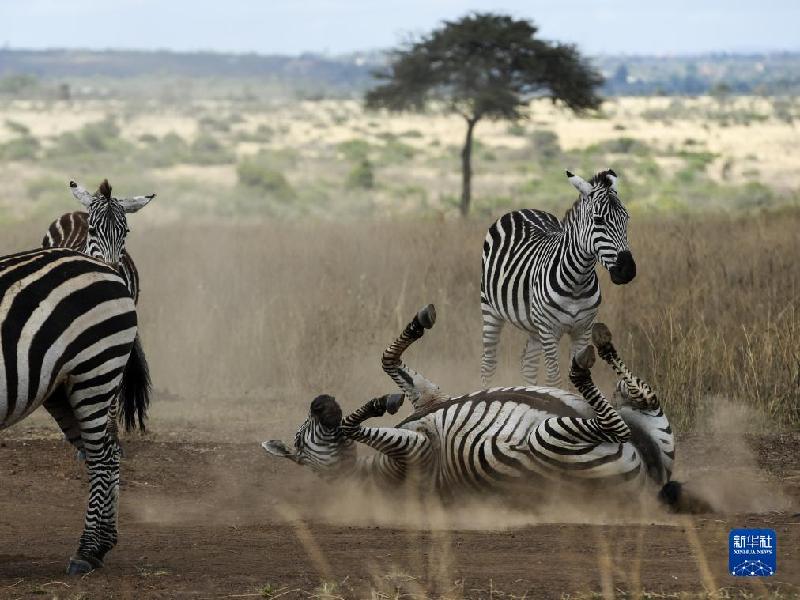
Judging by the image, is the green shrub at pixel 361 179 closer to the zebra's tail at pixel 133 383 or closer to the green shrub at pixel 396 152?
the green shrub at pixel 396 152

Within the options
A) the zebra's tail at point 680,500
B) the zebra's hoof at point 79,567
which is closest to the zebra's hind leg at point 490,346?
the zebra's tail at point 680,500

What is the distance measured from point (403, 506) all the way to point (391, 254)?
23.2ft

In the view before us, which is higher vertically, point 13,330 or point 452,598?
point 13,330

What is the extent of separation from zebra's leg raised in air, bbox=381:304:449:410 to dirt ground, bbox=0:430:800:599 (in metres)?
0.77

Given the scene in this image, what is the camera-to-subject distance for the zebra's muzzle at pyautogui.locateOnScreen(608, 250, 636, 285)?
7863mm

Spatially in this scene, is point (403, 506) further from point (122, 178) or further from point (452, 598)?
point (122, 178)

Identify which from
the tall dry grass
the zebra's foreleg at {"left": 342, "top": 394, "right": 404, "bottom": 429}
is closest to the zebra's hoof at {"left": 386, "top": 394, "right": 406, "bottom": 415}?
the zebra's foreleg at {"left": 342, "top": 394, "right": 404, "bottom": 429}

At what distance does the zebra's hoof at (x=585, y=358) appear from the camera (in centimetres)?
597

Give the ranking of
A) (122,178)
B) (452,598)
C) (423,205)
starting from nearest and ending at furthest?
(452,598) < (423,205) < (122,178)

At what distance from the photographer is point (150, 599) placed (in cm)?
473

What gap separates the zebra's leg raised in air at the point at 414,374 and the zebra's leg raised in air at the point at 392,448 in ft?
2.08

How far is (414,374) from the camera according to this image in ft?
24.1

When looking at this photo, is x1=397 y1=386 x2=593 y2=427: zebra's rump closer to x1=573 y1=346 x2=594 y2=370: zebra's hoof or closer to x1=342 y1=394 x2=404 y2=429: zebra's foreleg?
x1=342 y1=394 x2=404 y2=429: zebra's foreleg

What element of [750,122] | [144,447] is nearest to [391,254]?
[144,447]
